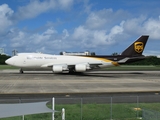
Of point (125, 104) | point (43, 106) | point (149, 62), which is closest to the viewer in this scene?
point (43, 106)

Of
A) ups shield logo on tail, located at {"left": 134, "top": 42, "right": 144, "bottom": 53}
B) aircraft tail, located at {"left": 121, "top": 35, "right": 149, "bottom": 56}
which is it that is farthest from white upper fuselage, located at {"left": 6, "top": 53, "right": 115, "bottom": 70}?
ups shield logo on tail, located at {"left": 134, "top": 42, "right": 144, "bottom": 53}

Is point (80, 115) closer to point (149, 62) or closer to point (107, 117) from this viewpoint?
point (107, 117)

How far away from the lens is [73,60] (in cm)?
5409

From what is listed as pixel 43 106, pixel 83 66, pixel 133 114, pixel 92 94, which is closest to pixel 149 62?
pixel 83 66

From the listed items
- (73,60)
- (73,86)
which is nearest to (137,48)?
(73,60)

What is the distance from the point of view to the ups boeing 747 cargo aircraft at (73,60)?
170ft

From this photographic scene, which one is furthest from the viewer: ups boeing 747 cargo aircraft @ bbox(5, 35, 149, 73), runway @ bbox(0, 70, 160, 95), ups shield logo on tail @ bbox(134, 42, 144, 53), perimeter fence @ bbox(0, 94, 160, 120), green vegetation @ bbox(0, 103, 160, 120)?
ups shield logo on tail @ bbox(134, 42, 144, 53)

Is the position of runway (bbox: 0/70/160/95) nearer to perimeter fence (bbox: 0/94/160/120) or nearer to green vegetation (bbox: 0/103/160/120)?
perimeter fence (bbox: 0/94/160/120)

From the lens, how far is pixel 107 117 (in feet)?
57.5

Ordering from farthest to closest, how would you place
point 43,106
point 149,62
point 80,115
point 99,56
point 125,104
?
1. point 149,62
2. point 99,56
3. point 125,104
4. point 80,115
5. point 43,106

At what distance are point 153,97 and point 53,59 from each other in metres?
30.5

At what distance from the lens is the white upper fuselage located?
5188 centimetres

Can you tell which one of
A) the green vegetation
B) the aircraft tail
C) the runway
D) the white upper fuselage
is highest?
the aircraft tail

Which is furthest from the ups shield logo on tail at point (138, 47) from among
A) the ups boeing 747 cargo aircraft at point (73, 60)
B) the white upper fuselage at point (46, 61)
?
the white upper fuselage at point (46, 61)
